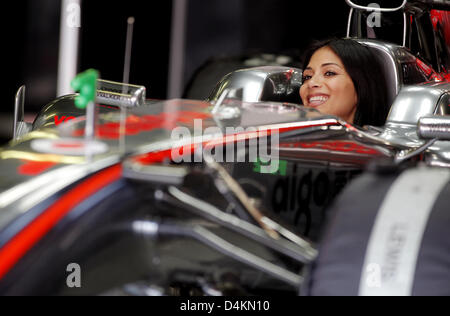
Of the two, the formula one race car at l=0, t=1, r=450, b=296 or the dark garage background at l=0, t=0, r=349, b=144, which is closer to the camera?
the formula one race car at l=0, t=1, r=450, b=296

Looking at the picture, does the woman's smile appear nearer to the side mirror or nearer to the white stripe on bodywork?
the side mirror

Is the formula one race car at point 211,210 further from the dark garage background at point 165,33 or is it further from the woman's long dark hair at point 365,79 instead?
the dark garage background at point 165,33

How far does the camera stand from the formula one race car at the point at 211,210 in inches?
39.2

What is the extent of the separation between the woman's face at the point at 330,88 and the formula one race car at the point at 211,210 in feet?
2.32

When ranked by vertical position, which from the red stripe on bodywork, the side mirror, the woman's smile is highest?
the side mirror

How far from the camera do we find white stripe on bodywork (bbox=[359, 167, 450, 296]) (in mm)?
967

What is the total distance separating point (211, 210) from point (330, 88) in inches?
44.8

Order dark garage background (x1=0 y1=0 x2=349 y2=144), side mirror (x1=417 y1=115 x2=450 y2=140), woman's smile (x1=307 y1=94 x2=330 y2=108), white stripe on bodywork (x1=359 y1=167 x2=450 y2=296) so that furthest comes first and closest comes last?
dark garage background (x1=0 y1=0 x2=349 y2=144) → woman's smile (x1=307 y1=94 x2=330 y2=108) → side mirror (x1=417 y1=115 x2=450 y2=140) → white stripe on bodywork (x1=359 y1=167 x2=450 y2=296)

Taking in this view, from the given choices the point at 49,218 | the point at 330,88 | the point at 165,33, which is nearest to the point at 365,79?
the point at 330,88

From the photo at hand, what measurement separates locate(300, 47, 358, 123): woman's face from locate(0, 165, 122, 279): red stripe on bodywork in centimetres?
116

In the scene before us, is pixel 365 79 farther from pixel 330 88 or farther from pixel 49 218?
pixel 49 218

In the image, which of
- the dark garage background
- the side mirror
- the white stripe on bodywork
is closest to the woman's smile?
the side mirror

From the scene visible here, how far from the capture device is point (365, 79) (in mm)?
2227
